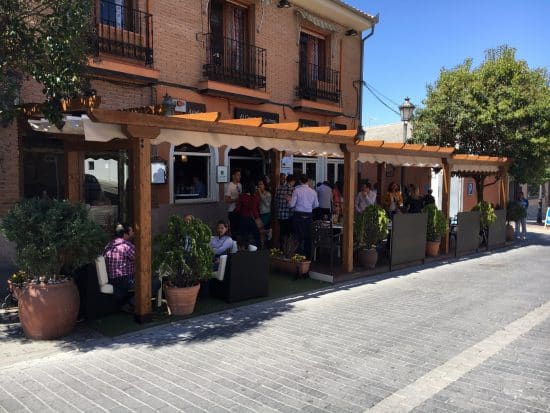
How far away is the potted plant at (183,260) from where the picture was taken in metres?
6.07

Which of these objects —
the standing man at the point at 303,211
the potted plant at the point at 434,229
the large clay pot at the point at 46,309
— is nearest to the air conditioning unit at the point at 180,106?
the standing man at the point at 303,211

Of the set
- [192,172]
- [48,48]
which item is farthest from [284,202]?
[48,48]

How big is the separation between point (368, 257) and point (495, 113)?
6.59 meters

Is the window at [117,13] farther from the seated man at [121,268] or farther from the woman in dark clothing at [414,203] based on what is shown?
the woman in dark clothing at [414,203]

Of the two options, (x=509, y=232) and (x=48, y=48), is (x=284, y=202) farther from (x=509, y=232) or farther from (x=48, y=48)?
(x=509, y=232)

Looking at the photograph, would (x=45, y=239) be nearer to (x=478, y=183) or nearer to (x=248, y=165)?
(x=248, y=165)

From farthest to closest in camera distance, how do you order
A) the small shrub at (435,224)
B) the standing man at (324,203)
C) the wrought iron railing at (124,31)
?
the standing man at (324,203) → the small shrub at (435,224) → the wrought iron railing at (124,31)

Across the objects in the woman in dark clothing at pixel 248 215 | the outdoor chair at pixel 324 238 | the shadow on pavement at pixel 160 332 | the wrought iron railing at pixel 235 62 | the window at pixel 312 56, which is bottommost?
the shadow on pavement at pixel 160 332

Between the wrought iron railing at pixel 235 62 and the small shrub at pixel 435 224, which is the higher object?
the wrought iron railing at pixel 235 62

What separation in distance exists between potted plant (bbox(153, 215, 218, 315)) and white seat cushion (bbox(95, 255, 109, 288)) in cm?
61

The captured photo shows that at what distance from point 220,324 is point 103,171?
16.7 feet

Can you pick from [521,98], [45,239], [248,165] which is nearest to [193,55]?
[248,165]

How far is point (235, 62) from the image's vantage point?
40.2ft

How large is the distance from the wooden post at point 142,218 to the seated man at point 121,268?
26cm
